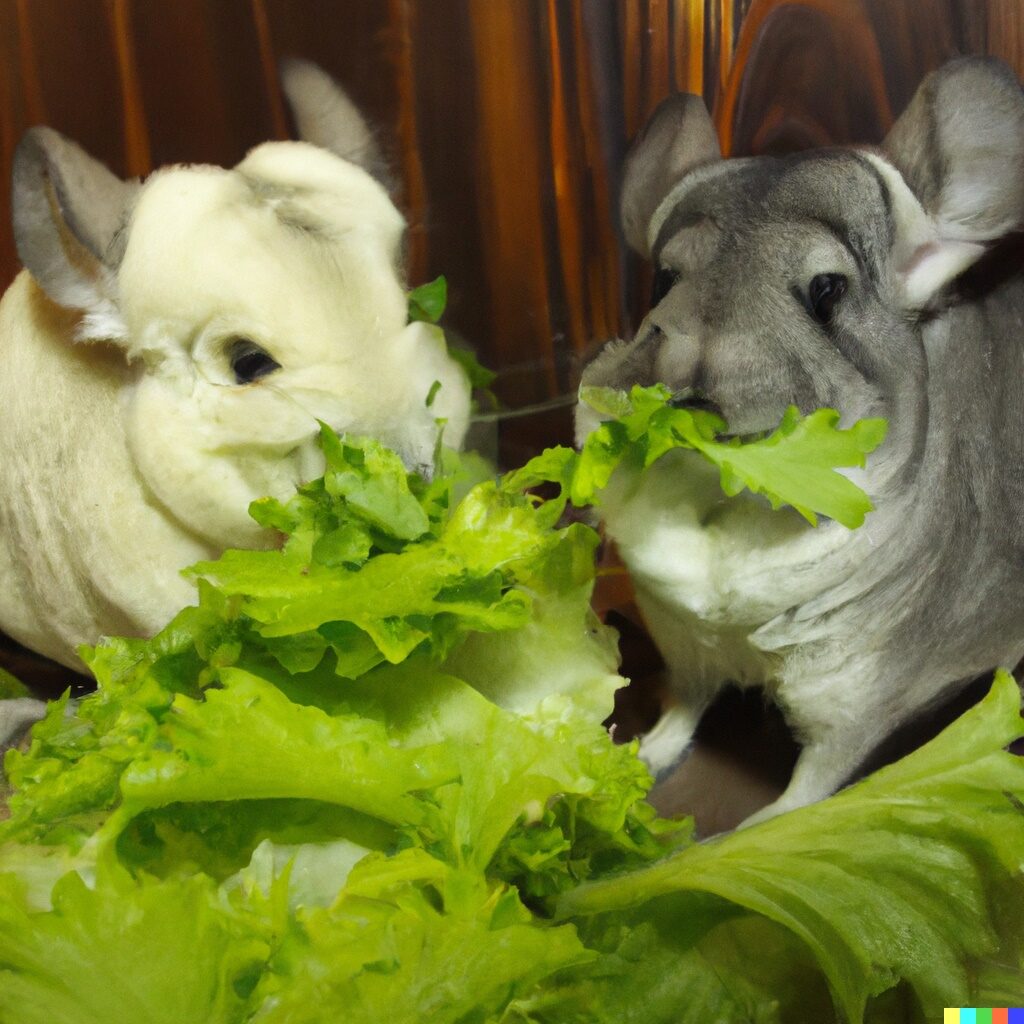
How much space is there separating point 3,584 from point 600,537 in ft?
2.05

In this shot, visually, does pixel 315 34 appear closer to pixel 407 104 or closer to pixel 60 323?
pixel 407 104

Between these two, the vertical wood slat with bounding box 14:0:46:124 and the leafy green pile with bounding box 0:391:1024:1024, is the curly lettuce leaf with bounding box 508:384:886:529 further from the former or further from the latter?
the vertical wood slat with bounding box 14:0:46:124

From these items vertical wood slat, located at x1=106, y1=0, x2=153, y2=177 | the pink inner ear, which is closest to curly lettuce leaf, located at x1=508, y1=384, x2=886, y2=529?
the pink inner ear

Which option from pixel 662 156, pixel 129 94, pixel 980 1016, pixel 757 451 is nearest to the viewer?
pixel 980 1016

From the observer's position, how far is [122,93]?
980 mm

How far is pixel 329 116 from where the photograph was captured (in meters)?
0.96

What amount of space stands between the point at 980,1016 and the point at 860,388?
16.1 inches

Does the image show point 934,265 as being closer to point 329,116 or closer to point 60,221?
point 329,116

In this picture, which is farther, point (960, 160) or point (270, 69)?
point (270, 69)

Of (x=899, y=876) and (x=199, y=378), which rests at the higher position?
(x=199, y=378)

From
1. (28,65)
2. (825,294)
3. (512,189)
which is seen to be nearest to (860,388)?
(825,294)

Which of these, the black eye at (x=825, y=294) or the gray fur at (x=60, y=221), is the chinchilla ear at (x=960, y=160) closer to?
the black eye at (x=825, y=294)

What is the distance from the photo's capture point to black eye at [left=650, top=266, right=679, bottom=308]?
81 cm

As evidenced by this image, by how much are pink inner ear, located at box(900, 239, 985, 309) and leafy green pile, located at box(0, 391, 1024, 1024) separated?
14 centimetres
